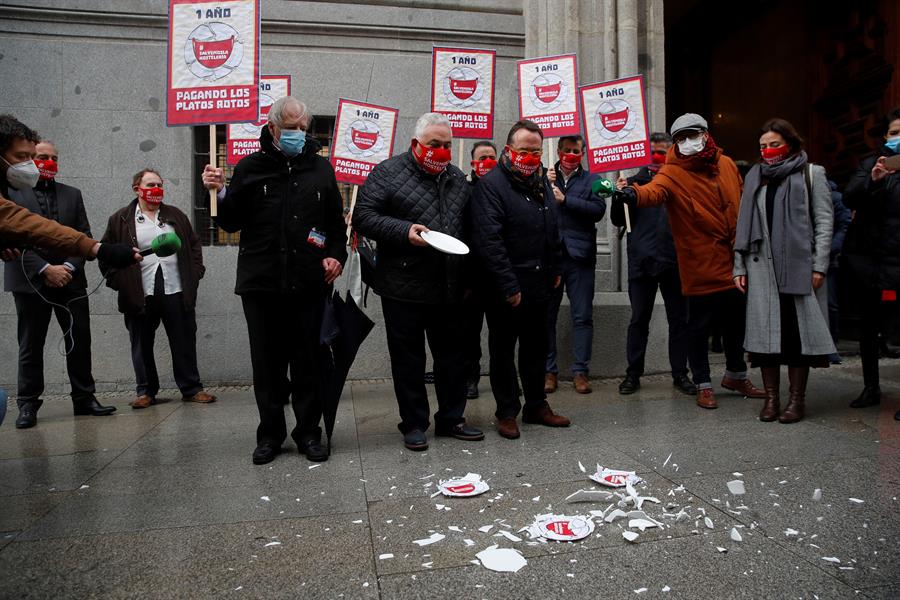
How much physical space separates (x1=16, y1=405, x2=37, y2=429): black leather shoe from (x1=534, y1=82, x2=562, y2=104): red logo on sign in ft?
16.3

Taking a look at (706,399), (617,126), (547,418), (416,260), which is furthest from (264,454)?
(617,126)

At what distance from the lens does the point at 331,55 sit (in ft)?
24.5

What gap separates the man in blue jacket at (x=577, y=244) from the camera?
6020 millimetres

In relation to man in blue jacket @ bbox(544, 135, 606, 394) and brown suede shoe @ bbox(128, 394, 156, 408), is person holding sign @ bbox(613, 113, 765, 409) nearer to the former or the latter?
man in blue jacket @ bbox(544, 135, 606, 394)

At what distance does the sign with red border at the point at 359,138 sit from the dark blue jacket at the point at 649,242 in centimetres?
225

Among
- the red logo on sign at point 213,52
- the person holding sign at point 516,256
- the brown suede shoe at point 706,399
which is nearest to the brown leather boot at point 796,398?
the brown suede shoe at point 706,399

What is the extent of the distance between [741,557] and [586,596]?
2.21 feet

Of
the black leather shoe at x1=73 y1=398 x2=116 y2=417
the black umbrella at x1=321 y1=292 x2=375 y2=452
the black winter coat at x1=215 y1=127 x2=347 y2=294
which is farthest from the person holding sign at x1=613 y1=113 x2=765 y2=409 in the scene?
the black leather shoe at x1=73 y1=398 x2=116 y2=417

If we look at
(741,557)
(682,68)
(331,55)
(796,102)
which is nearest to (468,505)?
(741,557)

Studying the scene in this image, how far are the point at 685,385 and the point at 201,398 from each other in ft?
14.1

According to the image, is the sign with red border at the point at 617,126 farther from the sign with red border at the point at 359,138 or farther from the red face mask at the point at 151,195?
the red face mask at the point at 151,195

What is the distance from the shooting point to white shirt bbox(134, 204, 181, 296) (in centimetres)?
614

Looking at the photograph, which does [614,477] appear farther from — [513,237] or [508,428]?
[513,237]

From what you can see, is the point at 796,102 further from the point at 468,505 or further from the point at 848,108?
the point at 468,505
